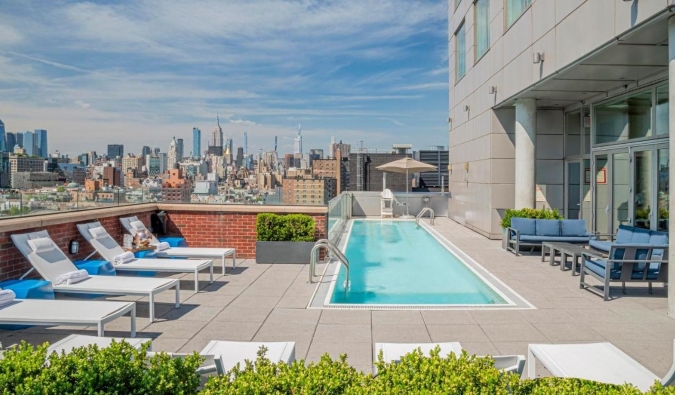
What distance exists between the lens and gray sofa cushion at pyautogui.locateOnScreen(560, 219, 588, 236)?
10617mm

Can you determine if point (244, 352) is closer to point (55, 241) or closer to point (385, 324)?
point (385, 324)

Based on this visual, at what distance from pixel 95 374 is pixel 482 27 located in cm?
1551

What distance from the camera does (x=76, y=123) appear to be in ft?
85.9

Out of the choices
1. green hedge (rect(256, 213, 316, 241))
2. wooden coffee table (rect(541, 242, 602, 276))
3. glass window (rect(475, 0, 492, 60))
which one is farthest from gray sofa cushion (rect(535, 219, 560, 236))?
glass window (rect(475, 0, 492, 60))

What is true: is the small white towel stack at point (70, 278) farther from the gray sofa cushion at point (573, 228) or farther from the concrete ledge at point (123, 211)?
the gray sofa cushion at point (573, 228)

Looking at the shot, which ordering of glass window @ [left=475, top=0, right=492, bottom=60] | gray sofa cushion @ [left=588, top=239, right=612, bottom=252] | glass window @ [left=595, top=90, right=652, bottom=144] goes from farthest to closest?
1. glass window @ [left=475, top=0, right=492, bottom=60]
2. glass window @ [left=595, top=90, right=652, bottom=144]
3. gray sofa cushion @ [left=588, top=239, right=612, bottom=252]

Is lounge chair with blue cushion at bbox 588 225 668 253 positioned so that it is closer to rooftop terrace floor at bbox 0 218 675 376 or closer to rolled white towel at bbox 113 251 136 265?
rooftop terrace floor at bbox 0 218 675 376

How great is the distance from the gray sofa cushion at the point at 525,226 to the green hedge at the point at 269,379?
8780 mm

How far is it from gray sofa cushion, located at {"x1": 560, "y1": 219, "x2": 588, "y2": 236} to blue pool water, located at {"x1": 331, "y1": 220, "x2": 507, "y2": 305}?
255cm

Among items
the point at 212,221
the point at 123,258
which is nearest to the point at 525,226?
the point at 212,221

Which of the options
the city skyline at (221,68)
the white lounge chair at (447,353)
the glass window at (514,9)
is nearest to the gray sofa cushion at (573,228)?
the glass window at (514,9)

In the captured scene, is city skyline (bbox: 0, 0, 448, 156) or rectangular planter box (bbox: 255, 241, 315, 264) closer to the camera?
rectangular planter box (bbox: 255, 241, 315, 264)

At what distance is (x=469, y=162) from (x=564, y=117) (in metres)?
3.65

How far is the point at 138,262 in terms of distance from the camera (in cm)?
768
